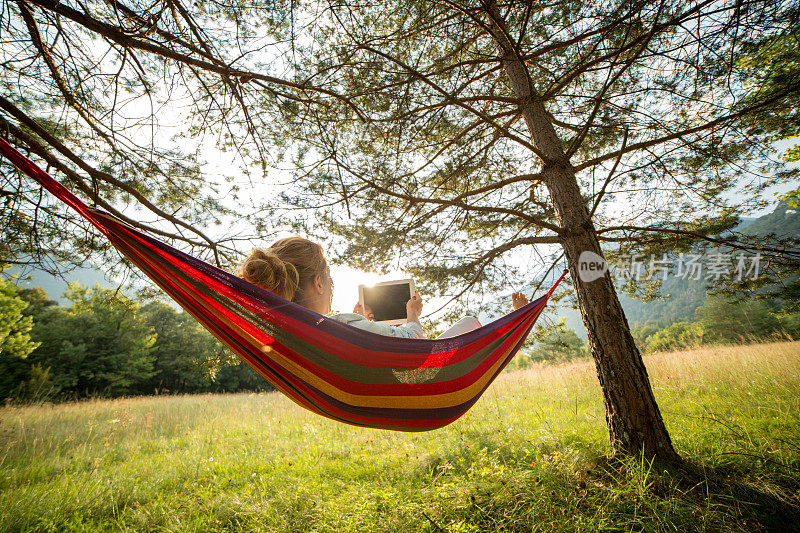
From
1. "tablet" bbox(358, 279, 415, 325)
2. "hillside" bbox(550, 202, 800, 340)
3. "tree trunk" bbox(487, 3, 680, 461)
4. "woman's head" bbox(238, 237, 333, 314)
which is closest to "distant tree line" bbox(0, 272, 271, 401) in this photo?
"tablet" bbox(358, 279, 415, 325)

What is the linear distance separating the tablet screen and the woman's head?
400 mm

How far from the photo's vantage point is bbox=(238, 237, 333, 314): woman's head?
3.51ft

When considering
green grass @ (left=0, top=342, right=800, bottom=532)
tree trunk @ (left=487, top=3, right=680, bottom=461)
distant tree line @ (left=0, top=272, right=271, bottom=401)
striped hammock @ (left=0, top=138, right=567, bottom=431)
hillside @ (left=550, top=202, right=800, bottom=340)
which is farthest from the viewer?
distant tree line @ (left=0, top=272, right=271, bottom=401)

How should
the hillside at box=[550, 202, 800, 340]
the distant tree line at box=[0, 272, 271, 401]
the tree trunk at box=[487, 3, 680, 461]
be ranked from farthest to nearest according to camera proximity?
the distant tree line at box=[0, 272, 271, 401], the hillside at box=[550, 202, 800, 340], the tree trunk at box=[487, 3, 680, 461]

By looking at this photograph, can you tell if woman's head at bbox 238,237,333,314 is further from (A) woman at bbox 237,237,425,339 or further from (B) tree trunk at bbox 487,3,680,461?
(B) tree trunk at bbox 487,3,680,461

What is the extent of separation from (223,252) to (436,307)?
1.77 m

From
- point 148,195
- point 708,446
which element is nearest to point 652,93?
point 708,446

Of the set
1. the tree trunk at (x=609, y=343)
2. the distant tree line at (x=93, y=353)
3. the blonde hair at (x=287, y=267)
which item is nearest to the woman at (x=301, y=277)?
the blonde hair at (x=287, y=267)

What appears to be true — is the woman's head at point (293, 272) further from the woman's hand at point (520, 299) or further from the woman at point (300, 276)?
the woman's hand at point (520, 299)

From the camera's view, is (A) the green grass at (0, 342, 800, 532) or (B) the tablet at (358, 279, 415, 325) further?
(B) the tablet at (358, 279, 415, 325)

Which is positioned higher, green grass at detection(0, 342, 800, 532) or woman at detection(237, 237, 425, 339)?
woman at detection(237, 237, 425, 339)

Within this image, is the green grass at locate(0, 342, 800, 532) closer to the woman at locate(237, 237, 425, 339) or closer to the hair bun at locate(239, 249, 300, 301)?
the woman at locate(237, 237, 425, 339)

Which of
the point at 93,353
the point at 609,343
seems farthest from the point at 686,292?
the point at 93,353

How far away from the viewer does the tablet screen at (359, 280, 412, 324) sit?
5.15 ft
